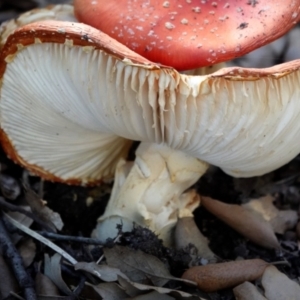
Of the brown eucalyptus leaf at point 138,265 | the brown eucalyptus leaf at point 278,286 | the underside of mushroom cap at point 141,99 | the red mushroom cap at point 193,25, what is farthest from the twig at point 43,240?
the red mushroom cap at point 193,25

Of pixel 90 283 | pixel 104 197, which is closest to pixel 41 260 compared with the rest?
pixel 90 283

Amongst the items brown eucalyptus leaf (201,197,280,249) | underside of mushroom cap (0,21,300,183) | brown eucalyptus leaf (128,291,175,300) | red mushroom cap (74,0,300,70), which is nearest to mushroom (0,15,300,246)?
underside of mushroom cap (0,21,300,183)

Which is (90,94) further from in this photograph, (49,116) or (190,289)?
(190,289)

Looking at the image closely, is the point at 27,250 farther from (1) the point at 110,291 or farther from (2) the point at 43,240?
(1) the point at 110,291

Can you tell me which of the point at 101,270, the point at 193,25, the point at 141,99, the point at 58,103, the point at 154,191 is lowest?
the point at 101,270

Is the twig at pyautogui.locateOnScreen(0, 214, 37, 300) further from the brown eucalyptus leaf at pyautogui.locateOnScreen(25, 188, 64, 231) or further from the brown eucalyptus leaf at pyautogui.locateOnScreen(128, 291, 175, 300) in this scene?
the brown eucalyptus leaf at pyautogui.locateOnScreen(128, 291, 175, 300)

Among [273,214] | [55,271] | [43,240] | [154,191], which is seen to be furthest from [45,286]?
[273,214]

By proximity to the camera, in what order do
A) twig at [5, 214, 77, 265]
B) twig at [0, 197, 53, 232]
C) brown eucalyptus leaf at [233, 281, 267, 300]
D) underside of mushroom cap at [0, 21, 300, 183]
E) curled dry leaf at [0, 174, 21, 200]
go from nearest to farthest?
1. underside of mushroom cap at [0, 21, 300, 183]
2. brown eucalyptus leaf at [233, 281, 267, 300]
3. twig at [5, 214, 77, 265]
4. twig at [0, 197, 53, 232]
5. curled dry leaf at [0, 174, 21, 200]
